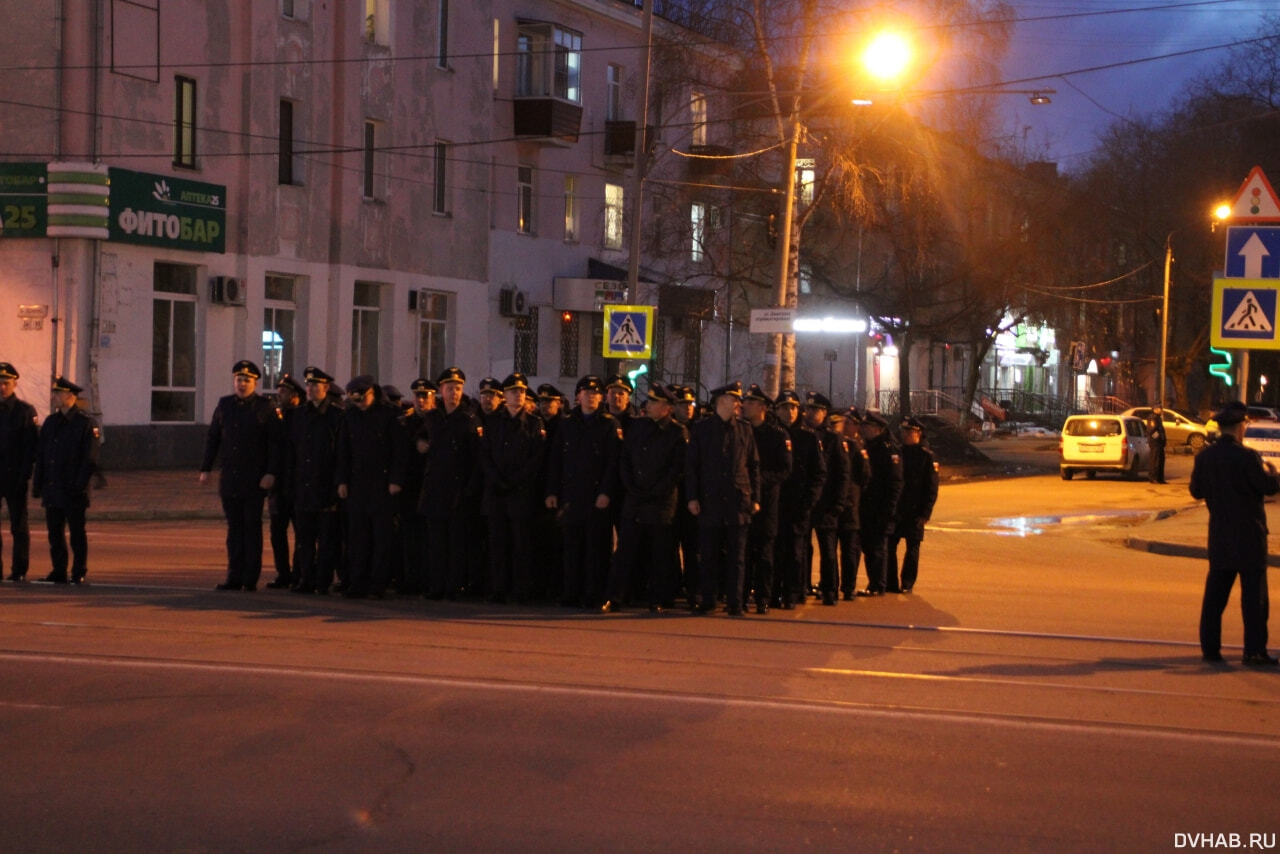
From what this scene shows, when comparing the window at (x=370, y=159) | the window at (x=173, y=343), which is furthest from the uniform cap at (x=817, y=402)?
the window at (x=370, y=159)

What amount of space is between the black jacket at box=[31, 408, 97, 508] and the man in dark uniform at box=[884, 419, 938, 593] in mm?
→ 7620

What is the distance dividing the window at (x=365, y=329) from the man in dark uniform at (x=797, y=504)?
21714 millimetres

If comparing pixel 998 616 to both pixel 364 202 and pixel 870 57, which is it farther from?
pixel 364 202

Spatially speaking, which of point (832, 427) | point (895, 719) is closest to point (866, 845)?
point (895, 719)

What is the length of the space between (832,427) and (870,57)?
51.3 ft

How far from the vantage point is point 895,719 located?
27.4 feet

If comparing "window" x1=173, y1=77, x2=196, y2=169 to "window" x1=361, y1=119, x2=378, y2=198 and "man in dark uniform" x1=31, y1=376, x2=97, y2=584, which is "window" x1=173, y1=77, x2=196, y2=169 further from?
"man in dark uniform" x1=31, y1=376, x2=97, y2=584

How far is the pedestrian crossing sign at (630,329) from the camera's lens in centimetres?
A: 2508

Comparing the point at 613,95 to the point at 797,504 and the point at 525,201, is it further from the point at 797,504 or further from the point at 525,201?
the point at 797,504

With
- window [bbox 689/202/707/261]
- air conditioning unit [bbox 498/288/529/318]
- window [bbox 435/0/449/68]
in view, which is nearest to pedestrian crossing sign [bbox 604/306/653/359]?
window [bbox 689/202/707/261]

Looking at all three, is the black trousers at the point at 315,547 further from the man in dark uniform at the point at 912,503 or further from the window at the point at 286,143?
the window at the point at 286,143

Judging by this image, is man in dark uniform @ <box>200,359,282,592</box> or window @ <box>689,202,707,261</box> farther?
window @ <box>689,202,707,261</box>

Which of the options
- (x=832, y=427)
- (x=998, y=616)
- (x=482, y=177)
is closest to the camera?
(x=998, y=616)

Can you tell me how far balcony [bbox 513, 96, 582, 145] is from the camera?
3744 cm
